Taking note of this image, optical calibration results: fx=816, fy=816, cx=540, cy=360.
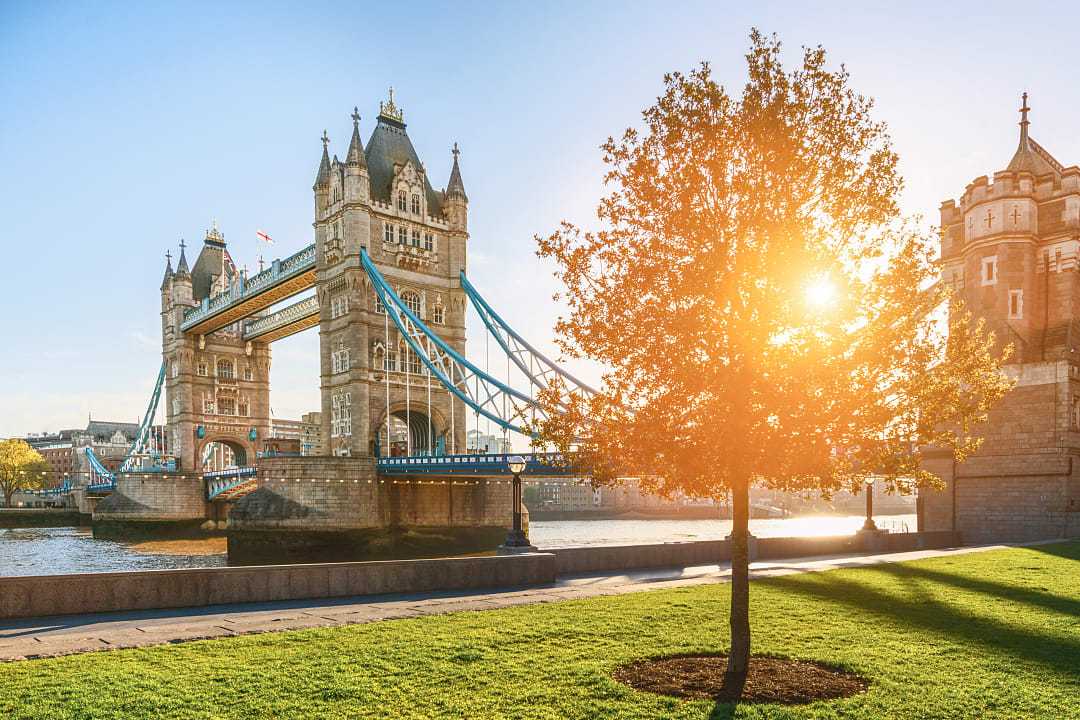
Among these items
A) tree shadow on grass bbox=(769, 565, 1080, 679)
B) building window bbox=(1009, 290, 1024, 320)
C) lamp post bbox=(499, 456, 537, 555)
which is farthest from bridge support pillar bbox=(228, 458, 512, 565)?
tree shadow on grass bbox=(769, 565, 1080, 679)

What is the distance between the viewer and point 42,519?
8750cm

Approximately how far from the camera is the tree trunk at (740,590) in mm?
8992

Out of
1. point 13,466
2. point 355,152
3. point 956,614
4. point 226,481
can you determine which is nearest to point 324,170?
point 355,152

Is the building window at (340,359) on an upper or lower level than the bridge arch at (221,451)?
upper

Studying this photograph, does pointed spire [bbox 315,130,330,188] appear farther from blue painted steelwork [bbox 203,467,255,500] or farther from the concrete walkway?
the concrete walkway

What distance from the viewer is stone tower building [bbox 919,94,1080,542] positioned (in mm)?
34500

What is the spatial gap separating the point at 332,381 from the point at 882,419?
1984 inches

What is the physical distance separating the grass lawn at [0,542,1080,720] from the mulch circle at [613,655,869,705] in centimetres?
26

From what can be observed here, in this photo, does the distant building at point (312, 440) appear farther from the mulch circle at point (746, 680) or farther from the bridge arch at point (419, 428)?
the mulch circle at point (746, 680)

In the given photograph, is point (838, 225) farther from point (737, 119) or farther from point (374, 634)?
point (374, 634)

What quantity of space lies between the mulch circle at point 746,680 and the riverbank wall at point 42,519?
93260 mm

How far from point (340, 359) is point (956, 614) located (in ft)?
158

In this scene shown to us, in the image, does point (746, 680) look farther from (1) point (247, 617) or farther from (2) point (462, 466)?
(2) point (462, 466)

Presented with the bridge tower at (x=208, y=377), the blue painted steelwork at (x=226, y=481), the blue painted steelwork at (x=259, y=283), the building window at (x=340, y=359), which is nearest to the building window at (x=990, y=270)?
the building window at (x=340, y=359)
